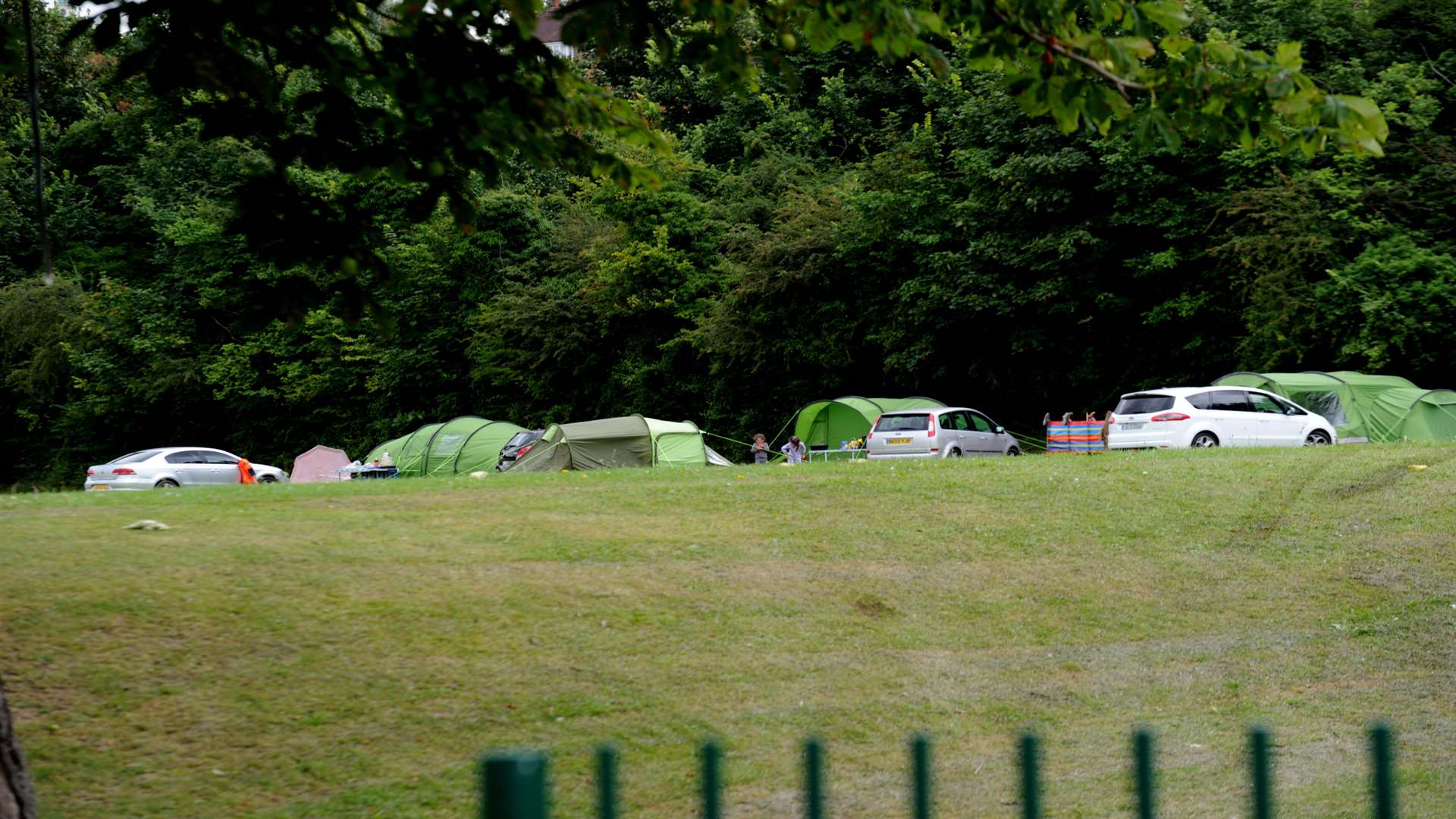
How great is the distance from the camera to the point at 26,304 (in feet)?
169

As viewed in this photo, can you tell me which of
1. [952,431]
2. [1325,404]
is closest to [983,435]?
[952,431]

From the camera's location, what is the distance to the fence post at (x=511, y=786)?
2127mm

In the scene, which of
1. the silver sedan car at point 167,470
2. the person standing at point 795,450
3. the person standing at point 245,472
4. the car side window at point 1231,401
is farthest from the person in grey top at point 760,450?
the person standing at point 245,472

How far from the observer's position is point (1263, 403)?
26266mm

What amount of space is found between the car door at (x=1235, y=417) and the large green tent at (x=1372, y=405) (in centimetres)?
168

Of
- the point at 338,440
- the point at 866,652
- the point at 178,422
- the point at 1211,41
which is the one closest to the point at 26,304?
the point at 178,422

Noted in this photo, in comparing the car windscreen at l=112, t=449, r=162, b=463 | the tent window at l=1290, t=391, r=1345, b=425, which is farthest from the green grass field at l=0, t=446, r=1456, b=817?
the car windscreen at l=112, t=449, r=162, b=463

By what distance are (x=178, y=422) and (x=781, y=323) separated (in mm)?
27360

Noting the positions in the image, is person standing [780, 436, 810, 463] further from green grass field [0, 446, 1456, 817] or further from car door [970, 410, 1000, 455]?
green grass field [0, 446, 1456, 817]

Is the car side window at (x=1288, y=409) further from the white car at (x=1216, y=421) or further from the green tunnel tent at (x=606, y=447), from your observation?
the green tunnel tent at (x=606, y=447)

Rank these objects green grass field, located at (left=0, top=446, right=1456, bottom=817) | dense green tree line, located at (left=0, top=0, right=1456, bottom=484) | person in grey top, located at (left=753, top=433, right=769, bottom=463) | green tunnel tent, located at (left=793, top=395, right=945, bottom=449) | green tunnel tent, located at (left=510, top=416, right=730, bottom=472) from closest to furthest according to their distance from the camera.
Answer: green grass field, located at (left=0, top=446, right=1456, bottom=817), green tunnel tent, located at (left=510, top=416, right=730, bottom=472), dense green tree line, located at (left=0, top=0, right=1456, bottom=484), green tunnel tent, located at (left=793, top=395, right=945, bottom=449), person in grey top, located at (left=753, top=433, right=769, bottom=463)

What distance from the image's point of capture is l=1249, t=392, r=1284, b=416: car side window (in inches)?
1032

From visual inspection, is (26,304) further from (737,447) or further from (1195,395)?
(1195,395)

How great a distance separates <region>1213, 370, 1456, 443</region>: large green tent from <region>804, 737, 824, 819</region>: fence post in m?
27.5
